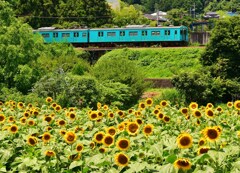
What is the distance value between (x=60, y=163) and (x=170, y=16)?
2163 inches

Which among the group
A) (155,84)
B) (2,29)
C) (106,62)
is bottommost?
(155,84)

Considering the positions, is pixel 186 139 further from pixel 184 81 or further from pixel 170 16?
pixel 170 16

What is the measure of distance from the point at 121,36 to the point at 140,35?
72.1 inches

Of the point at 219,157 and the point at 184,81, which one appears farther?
the point at 184,81

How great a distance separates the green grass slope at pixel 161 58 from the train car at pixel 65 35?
466 centimetres

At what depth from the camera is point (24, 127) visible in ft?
17.1

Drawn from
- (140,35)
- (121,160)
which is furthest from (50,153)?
(140,35)

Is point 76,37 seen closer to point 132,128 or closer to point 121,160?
point 132,128

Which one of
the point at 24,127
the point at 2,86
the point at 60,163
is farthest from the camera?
the point at 2,86

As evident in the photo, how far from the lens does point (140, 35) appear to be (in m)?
40.4

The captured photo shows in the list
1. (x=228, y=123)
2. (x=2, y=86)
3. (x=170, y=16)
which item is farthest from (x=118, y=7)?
(x=228, y=123)

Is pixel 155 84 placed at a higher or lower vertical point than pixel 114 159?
lower

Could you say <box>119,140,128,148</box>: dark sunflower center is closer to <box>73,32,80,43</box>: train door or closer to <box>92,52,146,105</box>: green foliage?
<box>92,52,146,105</box>: green foliage

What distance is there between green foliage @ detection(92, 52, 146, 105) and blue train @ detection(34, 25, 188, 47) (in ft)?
54.3
